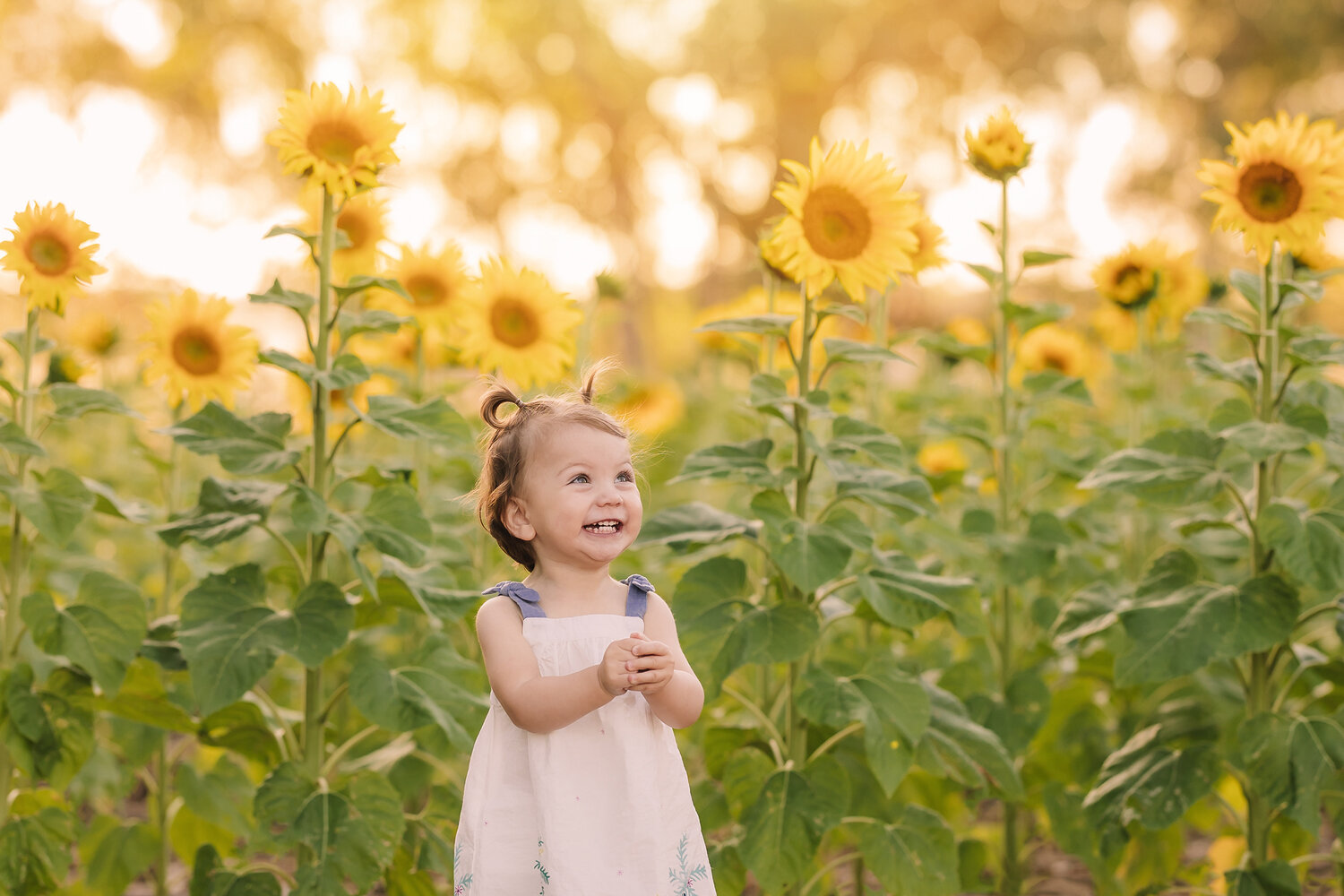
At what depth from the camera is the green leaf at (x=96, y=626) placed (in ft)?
8.29

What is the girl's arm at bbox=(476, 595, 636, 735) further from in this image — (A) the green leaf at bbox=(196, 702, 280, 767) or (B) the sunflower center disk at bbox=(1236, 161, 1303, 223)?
(B) the sunflower center disk at bbox=(1236, 161, 1303, 223)

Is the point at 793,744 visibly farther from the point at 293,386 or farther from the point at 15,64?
the point at 15,64

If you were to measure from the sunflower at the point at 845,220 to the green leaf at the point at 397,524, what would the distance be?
3.15ft

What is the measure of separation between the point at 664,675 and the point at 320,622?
1.03 meters

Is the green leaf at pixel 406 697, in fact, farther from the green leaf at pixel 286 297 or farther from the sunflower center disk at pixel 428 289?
the sunflower center disk at pixel 428 289

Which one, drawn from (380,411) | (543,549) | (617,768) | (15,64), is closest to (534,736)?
(617,768)

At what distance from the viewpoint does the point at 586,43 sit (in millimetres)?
18219

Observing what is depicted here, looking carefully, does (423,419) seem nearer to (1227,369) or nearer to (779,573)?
(779,573)

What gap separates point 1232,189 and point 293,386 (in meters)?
2.92

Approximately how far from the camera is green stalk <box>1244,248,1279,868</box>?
9.25ft

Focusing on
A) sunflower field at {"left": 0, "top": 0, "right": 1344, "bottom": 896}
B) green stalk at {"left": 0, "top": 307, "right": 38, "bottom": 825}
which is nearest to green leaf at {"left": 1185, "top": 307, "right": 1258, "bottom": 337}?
sunflower field at {"left": 0, "top": 0, "right": 1344, "bottom": 896}


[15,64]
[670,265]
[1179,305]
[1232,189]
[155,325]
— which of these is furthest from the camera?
[670,265]

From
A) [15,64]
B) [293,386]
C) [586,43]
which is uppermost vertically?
[586,43]

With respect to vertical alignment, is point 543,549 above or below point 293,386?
below
